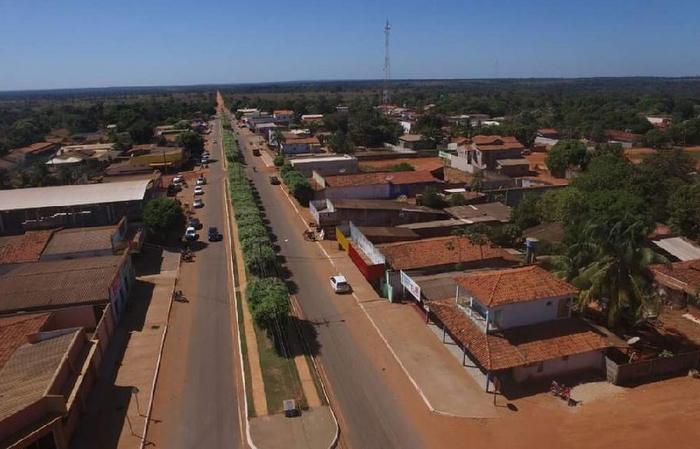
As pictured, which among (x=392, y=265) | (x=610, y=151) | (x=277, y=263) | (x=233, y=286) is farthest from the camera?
(x=610, y=151)

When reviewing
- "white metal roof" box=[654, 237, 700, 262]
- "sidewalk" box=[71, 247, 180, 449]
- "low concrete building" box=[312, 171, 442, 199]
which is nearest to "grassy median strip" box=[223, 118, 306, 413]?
"sidewalk" box=[71, 247, 180, 449]

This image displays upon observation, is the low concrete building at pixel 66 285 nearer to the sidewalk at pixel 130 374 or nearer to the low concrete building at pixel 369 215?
the sidewalk at pixel 130 374

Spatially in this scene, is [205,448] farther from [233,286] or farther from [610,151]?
[610,151]

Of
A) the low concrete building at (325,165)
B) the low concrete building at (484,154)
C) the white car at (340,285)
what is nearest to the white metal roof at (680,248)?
the white car at (340,285)

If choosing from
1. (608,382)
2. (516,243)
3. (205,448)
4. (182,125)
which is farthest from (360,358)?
(182,125)

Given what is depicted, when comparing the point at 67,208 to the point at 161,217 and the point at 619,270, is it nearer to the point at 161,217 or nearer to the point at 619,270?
the point at 161,217

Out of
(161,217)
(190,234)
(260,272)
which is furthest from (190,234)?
(260,272)

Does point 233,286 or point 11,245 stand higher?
point 11,245

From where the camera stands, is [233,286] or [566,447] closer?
[566,447]
